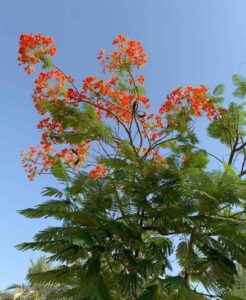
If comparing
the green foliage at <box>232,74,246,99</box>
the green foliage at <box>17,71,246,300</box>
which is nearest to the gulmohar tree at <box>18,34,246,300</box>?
the green foliage at <box>17,71,246,300</box>

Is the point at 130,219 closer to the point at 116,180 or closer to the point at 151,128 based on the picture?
the point at 116,180

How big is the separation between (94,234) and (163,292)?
1.06 metres

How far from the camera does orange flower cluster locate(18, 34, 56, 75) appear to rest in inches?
353

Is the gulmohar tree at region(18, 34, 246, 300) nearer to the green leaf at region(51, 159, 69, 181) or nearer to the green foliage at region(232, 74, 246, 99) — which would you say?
the green leaf at region(51, 159, 69, 181)

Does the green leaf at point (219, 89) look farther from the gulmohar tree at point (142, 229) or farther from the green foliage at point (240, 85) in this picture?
the gulmohar tree at point (142, 229)

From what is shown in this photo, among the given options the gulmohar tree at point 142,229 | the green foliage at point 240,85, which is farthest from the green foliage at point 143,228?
the green foliage at point 240,85

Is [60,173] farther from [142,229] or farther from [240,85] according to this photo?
[240,85]

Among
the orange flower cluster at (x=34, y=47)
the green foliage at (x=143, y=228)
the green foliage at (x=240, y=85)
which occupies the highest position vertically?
the orange flower cluster at (x=34, y=47)

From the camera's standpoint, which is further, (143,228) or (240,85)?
(240,85)

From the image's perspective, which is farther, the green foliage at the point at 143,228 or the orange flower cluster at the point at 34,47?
the orange flower cluster at the point at 34,47

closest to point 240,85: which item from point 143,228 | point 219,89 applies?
point 219,89

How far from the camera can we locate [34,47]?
29.6 feet

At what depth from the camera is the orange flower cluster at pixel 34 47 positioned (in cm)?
898

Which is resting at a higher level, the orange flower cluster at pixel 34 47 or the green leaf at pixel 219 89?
the orange flower cluster at pixel 34 47
